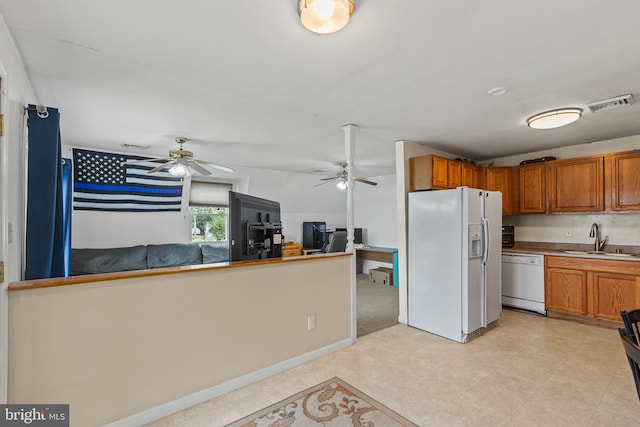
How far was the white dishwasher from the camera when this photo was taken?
412cm

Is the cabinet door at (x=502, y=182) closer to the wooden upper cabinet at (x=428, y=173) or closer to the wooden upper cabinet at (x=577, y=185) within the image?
the wooden upper cabinet at (x=577, y=185)

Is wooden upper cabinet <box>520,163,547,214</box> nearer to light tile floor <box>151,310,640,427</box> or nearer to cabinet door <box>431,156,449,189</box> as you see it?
cabinet door <box>431,156,449,189</box>

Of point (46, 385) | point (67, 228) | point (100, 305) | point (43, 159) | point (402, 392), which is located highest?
point (43, 159)

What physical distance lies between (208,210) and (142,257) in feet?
5.06

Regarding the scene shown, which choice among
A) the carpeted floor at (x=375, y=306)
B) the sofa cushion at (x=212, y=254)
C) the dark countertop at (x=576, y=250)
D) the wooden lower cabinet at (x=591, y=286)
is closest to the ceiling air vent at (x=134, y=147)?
the sofa cushion at (x=212, y=254)

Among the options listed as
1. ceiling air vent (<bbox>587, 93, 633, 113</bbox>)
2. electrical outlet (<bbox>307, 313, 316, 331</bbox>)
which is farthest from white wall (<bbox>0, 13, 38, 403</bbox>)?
ceiling air vent (<bbox>587, 93, 633, 113</bbox>)

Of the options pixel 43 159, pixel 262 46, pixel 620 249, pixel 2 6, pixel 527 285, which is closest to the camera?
pixel 2 6

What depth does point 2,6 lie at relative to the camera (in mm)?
1494

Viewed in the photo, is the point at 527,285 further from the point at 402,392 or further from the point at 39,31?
the point at 39,31

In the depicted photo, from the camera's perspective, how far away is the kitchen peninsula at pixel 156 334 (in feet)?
5.74

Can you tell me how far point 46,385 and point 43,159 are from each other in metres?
1.42

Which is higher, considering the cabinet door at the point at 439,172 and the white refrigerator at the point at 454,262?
the cabinet door at the point at 439,172

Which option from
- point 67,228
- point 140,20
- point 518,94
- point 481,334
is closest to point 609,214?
point 481,334

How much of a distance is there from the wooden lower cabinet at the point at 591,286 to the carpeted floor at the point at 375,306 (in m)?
2.11
